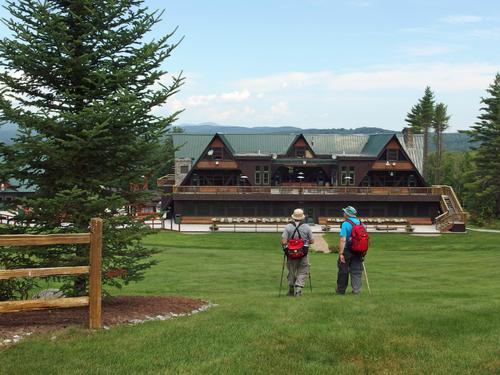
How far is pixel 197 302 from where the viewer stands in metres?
11.9

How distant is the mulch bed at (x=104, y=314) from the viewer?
26.9ft

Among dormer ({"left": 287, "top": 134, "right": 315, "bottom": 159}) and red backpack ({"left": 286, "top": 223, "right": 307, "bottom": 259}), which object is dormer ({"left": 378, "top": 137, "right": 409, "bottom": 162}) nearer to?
dormer ({"left": 287, "top": 134, "right": 315, "bottom": 159})

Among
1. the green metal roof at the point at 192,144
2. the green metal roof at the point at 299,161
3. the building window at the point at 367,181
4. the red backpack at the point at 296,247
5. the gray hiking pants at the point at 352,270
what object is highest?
the green metal roof at the point at 192,144

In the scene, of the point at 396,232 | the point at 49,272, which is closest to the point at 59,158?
the point at 49,272

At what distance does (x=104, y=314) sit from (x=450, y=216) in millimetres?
47953

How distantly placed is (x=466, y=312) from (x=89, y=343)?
6484mm

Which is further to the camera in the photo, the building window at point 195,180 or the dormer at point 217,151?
the building window at point 195,180

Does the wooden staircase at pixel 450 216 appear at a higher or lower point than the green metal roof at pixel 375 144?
lower

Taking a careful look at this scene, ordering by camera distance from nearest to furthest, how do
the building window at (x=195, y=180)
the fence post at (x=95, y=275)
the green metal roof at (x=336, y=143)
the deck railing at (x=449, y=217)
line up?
the fence post at (x=95, y=275), the deck railing at (x=449, y=217), the building window at (x=195, y=180), the green metal roof at (x=336, y=143)

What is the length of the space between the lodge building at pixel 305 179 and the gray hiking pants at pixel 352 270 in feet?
139

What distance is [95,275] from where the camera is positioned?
8.12m

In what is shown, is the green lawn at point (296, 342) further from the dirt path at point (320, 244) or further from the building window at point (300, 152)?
the building window at point (300, 152)

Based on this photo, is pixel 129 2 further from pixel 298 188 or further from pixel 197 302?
pixel 298 188

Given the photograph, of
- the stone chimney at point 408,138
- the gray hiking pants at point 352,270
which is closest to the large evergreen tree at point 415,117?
the stone chimney at point 408,138
